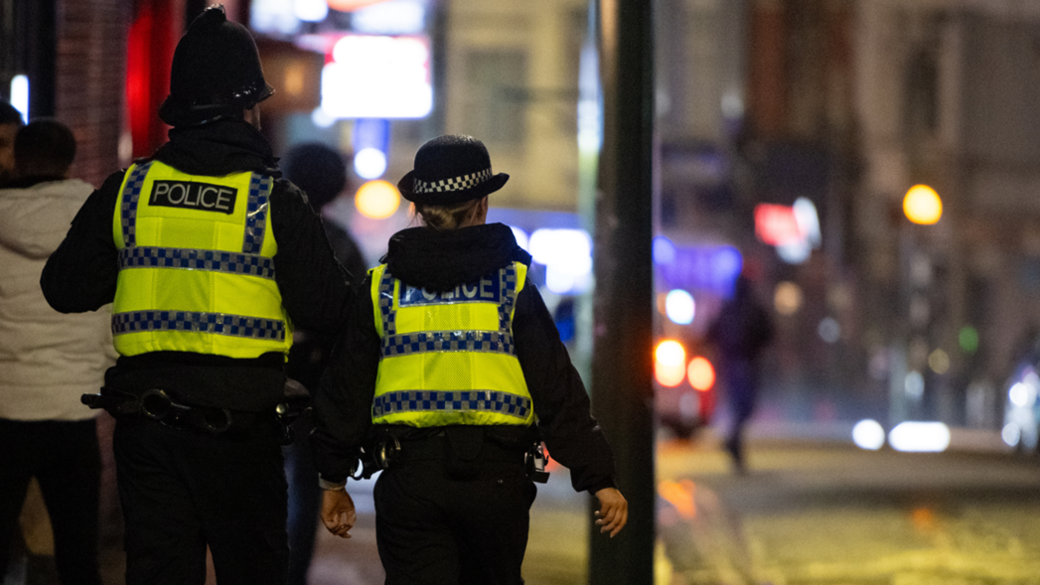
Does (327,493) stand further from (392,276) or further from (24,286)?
(24,286)

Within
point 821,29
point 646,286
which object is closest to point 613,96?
point 646,286

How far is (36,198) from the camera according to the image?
4.82 metres

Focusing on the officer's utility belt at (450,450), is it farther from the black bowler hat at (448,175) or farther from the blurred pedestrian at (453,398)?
the black bowler hat at (448,175)

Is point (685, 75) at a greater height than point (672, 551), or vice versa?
point (685, 75)

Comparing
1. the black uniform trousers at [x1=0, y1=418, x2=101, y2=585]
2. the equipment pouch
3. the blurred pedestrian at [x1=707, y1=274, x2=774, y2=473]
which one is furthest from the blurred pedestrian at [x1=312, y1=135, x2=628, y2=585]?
the blurred pedestrian at [x1=707, y1=274, x2=774, y2=473]

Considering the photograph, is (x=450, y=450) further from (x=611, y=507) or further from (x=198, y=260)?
(x=198, y=260)

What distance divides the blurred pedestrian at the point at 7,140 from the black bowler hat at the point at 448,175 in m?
2.26

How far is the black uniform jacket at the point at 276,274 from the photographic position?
145 inches

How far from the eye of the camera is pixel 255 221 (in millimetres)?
3732

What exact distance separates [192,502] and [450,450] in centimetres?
74

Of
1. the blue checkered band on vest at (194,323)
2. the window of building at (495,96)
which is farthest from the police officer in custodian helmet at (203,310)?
the window of building at (495,96)

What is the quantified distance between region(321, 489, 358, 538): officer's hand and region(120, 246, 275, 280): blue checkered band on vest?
0.67 metres

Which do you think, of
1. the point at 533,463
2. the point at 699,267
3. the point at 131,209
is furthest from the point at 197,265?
the point at 699,267

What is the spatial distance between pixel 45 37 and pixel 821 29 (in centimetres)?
3703
